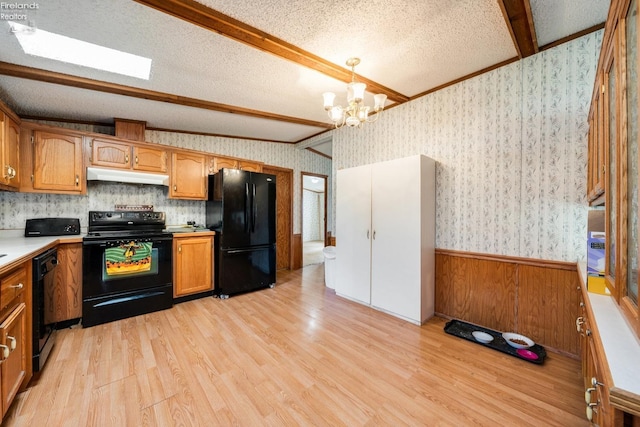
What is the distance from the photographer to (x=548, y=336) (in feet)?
7.11

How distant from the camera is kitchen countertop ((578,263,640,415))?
1.96 ft

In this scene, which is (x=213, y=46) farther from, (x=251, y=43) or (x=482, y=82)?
(x=482, y=82)

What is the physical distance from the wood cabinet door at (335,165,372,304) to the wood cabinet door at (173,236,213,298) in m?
1.81

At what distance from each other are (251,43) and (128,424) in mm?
2676

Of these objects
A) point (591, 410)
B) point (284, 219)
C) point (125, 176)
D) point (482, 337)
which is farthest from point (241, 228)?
point (591, 410)

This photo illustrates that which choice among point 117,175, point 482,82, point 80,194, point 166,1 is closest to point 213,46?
point 166,1

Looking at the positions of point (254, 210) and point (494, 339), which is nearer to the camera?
point (494, 339)

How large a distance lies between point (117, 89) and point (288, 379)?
3121 millimetres

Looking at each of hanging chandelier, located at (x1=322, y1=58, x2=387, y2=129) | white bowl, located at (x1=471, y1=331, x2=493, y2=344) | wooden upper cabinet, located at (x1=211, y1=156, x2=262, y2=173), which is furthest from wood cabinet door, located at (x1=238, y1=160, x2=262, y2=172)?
white bowl, located at (x1=471, y1=331, x2=493, y2=344)

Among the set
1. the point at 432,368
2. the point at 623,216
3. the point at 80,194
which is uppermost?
the point at 80,194

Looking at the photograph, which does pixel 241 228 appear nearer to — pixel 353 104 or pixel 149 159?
pixel 149 159

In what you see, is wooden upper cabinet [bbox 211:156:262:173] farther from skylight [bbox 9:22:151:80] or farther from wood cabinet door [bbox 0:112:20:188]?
wood cabinet door [bbox 0:112:20:188]

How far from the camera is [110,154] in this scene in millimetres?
2963

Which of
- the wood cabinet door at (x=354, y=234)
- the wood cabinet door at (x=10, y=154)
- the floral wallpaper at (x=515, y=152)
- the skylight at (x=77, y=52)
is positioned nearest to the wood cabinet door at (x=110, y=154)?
the wood cabinet door at (x=10, y=154)
